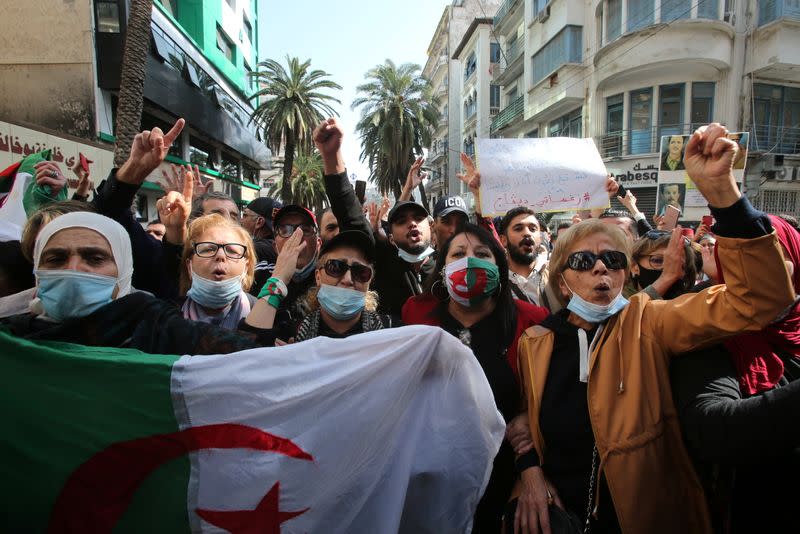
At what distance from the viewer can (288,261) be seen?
7.77 feet

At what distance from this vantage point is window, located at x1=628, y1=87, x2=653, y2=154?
60.5 feet

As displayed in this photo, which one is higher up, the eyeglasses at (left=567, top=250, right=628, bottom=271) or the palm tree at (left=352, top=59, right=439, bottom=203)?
the palm tree at (left=352, top=59, right=439, bottom=203)

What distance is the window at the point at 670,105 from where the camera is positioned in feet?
59.9

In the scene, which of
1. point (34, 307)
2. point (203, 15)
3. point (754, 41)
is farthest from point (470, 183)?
point (203, 15)

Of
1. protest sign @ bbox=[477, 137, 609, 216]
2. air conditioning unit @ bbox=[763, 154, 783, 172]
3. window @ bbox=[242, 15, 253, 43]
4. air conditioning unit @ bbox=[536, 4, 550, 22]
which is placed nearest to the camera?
protest sign @ bbox=[477, 137, 609, 216]

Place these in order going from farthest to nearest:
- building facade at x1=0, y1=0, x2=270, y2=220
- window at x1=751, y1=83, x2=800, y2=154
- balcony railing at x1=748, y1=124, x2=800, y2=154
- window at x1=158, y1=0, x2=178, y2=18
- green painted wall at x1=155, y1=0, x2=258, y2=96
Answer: green painted wall at x1=155, y1=0, x2=258, y2=96 → window at x1=158, y1=0, x2=178, y2=18 → window at x1=751, y1=83, x2=800, y2=154 → balcony railing at x1=748, y1=124, x2=800, y2=154 → building facade at x1=0, y1=0, x2=270, y2=220

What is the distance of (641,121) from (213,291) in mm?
20736

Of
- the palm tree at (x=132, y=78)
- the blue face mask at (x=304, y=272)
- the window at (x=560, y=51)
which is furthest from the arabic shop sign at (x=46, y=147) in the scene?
the window at (x=560, y=51)

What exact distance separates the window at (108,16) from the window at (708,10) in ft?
69.1

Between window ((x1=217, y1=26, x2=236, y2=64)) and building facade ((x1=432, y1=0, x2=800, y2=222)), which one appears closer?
building facade ((x1=432, y1=0, x2=800, y2=222))

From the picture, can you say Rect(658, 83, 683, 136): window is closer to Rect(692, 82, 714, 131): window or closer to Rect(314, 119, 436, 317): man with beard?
Rect(692, 82, 714, 131): window

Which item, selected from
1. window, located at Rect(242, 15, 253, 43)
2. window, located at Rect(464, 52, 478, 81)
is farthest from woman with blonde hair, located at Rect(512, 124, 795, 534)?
window, located at Rect(464, 52, 478, 81)

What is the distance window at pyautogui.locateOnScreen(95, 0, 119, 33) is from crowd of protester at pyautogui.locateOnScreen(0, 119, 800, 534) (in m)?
17.7

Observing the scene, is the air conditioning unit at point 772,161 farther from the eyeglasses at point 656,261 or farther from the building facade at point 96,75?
the building facade at point 96,75
